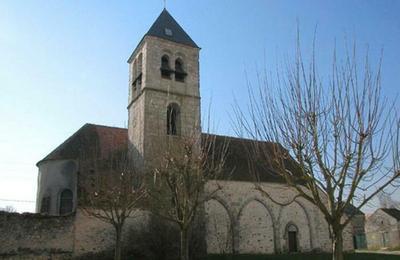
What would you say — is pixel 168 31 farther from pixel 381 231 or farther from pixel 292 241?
pixel 381 231

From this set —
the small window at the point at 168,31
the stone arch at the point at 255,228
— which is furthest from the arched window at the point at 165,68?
the stone arch at the point at 255,228

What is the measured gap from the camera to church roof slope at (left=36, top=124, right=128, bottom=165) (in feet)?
73.1

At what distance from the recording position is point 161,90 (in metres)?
23.2

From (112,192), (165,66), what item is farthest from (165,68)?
(112,192)

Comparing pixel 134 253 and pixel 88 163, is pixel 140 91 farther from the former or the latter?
pixel 134 253

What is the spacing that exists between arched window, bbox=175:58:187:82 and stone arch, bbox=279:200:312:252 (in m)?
9.76

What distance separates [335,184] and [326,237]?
20.0 meters

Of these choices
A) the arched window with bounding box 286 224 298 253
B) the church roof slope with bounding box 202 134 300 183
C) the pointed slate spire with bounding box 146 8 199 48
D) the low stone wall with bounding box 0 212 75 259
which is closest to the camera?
the low stone wall with bounding box 0 212 75 259

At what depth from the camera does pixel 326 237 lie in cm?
2589

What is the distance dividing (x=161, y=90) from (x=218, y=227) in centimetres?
804

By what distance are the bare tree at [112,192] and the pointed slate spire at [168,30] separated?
7497 mm

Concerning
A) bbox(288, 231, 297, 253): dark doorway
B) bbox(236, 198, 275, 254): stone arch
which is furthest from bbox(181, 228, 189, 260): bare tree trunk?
bbox(288, 231, 297, 253): dark doorway

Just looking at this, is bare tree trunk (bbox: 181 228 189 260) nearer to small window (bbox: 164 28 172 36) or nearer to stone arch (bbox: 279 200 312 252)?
stone arch (bbox: 279 200 312 252)

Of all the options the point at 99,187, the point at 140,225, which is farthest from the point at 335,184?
the point at 140,225
